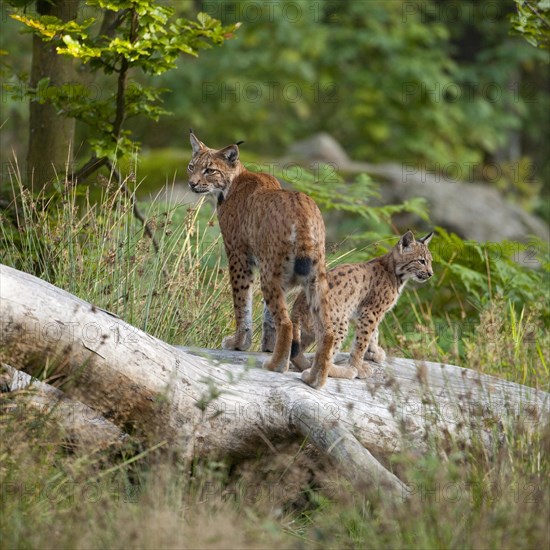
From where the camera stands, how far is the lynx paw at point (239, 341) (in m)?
6.71

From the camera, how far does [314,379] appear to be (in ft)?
19.6

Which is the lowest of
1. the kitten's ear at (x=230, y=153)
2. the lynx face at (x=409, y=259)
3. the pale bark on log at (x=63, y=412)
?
the pale bark on log at (x=63, y=412)

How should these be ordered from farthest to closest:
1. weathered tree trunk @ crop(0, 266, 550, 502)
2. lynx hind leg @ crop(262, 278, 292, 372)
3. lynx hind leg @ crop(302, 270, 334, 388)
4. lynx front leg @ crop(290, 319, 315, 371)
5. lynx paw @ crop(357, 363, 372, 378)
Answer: lynx paw @ crop(357, 363, 372, 378)
lynx front leg @ crop(290, 319, 315, 371)
lynx hind leg @ crop(262, 278, 292, 372)
lynx hind leg @ crop(302, 270, 334, 388)
weathered tree trunk @ crop(0, 266, 550, 502)

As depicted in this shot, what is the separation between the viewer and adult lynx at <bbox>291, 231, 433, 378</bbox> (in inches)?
253

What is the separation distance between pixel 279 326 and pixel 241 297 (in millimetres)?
673

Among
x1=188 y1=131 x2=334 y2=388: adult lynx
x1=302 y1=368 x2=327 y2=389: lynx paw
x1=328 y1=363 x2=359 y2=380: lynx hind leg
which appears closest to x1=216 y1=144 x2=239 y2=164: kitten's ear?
x1=188 y1=131 x2=334 y2=388: adult lynx

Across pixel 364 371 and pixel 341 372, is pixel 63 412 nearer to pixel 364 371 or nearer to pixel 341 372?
pixel 341 372

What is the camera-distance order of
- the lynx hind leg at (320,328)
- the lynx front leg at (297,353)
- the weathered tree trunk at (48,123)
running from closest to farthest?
the lynx hind leg at (320,328), the lynx front leg at (297,353), the weathered tree trunk at (48,123)

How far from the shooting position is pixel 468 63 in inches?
1012

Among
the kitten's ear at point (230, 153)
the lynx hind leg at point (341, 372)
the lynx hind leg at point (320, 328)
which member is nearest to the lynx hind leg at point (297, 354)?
the lynx hind leg at point (341, 372)

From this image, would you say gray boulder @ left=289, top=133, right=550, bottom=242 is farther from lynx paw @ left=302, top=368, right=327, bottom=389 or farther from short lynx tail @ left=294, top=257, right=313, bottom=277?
lynx paw @ left=302, top=368, right=327, bottom=389

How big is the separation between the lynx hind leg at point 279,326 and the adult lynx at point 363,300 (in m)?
0.23

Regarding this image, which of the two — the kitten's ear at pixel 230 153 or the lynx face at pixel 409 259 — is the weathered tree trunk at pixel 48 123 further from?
the lynx face at pixel 409 259

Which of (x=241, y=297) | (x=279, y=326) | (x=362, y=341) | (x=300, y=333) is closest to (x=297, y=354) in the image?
(x=300, y=333)
